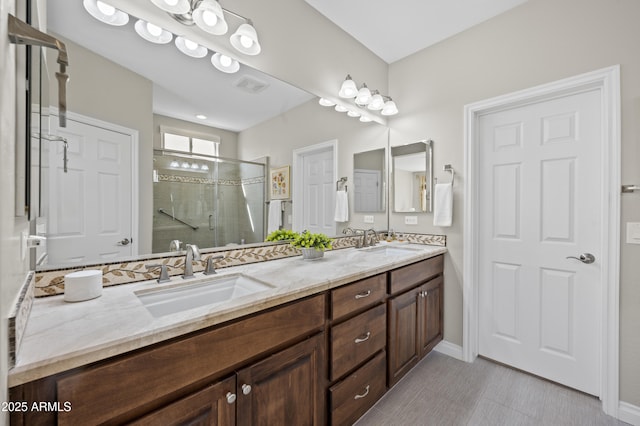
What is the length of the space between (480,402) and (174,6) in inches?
113

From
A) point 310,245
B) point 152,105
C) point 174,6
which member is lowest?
point 310,245

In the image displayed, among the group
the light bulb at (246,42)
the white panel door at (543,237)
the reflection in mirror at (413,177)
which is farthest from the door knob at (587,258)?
the light bulb at (246,42)

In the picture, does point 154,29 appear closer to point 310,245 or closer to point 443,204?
point 310,245

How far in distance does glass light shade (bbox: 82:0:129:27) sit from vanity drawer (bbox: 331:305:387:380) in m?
1.73

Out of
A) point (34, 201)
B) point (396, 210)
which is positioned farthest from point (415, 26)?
point (34, 201)

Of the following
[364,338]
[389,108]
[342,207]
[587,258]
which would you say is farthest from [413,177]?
[364,338]

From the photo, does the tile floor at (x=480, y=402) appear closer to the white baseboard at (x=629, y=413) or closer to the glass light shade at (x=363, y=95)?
the white baseboard at (x=629, y=413)

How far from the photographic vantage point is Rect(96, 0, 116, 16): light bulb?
119cm

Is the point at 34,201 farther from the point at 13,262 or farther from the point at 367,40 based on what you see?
the point at 367,40

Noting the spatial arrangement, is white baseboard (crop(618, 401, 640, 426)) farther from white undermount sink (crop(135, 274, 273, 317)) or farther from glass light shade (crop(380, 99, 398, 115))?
glass light shade (crop(380, 99, 398, 115))

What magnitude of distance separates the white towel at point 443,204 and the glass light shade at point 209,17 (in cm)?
195

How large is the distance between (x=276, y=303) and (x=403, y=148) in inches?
84.2

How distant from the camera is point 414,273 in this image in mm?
1973

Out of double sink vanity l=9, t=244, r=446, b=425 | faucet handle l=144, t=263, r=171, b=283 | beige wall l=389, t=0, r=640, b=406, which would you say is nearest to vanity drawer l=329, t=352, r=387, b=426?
double sink vanity l=9, t=244, r=446, b=425
